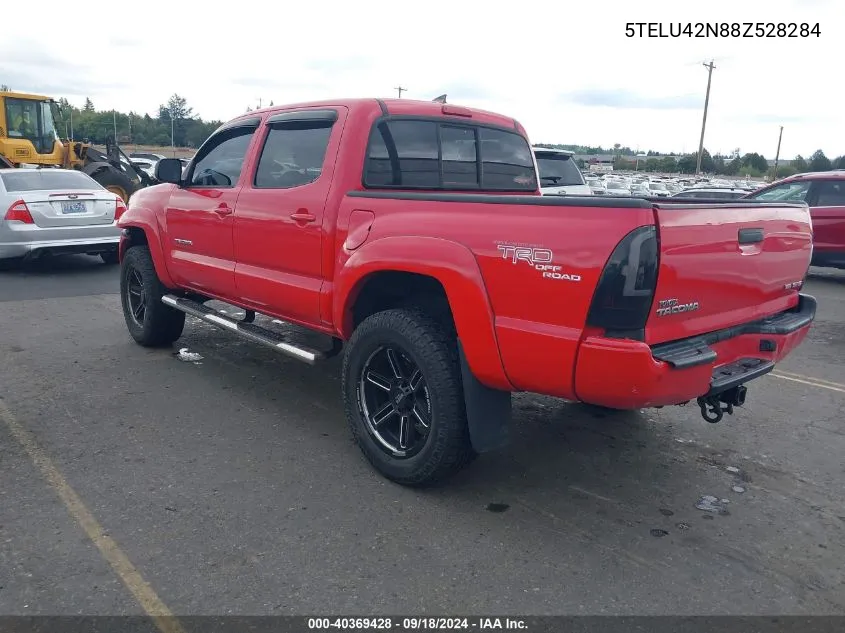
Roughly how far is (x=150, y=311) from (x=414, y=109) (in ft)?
10.0

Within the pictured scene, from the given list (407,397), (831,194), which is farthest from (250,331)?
(831,194)

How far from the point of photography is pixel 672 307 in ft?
9.83

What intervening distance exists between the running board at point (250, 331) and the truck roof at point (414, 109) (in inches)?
57.0

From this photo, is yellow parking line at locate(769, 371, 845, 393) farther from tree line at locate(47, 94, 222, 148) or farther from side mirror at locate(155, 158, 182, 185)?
tree line at locate(47, 94, 222, 148)

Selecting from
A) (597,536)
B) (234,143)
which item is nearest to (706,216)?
(597,536)

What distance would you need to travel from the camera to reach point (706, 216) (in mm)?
3051

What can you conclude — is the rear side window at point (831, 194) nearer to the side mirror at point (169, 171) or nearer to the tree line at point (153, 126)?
the side mirror at point (169, 171)

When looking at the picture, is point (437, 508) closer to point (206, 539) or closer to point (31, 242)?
Answer: point (206, 539)

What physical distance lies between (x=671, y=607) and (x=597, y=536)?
57 centimetres

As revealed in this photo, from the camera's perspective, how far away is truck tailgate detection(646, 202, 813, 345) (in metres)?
2.92

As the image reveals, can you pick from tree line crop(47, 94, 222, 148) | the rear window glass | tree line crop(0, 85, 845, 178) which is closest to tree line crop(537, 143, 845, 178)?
tree line crop(0, 85, 845, 178)

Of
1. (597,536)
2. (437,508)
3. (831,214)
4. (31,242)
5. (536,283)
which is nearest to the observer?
(536,283)

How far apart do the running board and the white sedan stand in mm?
4835

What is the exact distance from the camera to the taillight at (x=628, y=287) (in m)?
2.79
